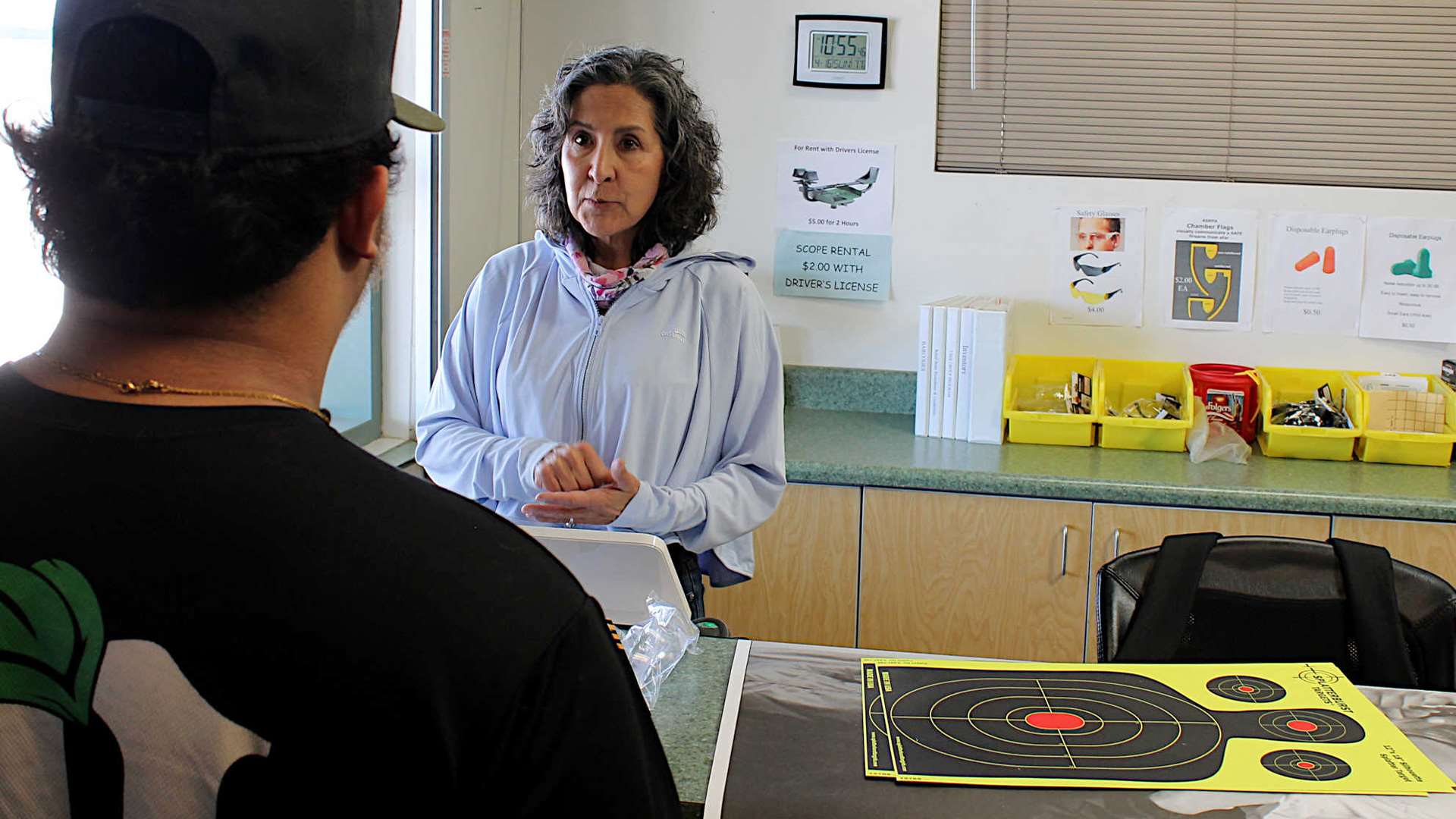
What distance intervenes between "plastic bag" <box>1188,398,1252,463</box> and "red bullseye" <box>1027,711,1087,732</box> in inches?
65.4

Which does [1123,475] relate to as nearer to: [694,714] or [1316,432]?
[1316,432]

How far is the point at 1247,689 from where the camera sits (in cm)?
139

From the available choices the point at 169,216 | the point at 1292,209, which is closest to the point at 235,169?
the point at 169,216

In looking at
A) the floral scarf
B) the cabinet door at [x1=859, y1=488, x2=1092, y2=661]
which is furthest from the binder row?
the floral scarf

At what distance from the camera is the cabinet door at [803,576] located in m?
2.72

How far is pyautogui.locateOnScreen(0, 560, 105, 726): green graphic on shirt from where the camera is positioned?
0.56 m

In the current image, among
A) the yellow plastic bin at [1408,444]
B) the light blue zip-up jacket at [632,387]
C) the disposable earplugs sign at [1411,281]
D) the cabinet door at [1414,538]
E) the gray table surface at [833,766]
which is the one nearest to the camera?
the gray table surface at [833,766]

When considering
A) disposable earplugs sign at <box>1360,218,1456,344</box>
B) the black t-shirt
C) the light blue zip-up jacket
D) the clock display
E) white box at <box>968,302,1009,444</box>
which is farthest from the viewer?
the clock display

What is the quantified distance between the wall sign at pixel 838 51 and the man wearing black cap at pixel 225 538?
104 inches

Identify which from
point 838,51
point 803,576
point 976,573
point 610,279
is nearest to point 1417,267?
point 976,573

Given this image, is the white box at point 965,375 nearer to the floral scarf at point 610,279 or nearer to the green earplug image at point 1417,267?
the green earplug image at point 1417,267

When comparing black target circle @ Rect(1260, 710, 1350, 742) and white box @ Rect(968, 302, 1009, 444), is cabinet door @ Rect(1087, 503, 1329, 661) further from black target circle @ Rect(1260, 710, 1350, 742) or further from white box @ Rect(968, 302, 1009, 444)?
black target circle @ Rect(1260, 710, 1350, 742)

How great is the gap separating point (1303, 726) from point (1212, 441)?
1661mm

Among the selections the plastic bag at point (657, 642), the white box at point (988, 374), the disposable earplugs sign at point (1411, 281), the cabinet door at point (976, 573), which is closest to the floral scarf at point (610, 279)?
the plastic bag at point (657, 642)
